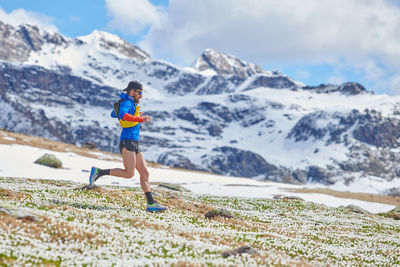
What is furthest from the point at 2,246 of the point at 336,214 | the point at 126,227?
the point at 336,214


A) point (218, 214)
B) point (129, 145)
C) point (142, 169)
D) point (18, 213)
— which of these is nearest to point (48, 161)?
point (218, 214)

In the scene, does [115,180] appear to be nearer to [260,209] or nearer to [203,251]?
[260,209]

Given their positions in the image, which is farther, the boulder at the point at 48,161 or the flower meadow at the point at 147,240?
the boulder at the point at 48,161

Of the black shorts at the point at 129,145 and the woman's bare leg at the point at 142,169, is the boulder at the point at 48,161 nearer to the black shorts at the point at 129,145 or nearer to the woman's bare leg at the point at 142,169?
the woman's bare leg at the point at 142,169

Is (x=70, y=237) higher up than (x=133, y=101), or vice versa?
(x=133, y=101)

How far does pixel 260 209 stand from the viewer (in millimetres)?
34719

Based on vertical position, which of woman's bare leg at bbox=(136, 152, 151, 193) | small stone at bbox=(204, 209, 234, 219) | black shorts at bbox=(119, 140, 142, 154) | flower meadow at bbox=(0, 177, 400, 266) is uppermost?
black shorts at bbox=(119, 140, 142, 154)

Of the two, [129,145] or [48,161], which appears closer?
[129,145]

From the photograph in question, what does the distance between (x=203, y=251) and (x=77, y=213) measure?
20.4ft

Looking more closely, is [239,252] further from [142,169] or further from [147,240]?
[142,169]

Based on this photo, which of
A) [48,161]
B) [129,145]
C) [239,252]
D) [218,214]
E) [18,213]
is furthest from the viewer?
[48,161]

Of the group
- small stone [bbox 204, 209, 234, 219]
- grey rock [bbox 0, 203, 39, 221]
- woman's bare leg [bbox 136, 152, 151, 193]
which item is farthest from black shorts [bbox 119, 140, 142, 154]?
small stone [bbox 204, 209, 234, 219]

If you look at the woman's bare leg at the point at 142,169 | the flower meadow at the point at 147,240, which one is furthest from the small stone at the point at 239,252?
the woman's bare leg at the point at 142,169

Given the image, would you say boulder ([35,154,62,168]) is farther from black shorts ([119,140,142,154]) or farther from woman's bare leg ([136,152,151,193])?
black shorts ([119,140,142,154])
